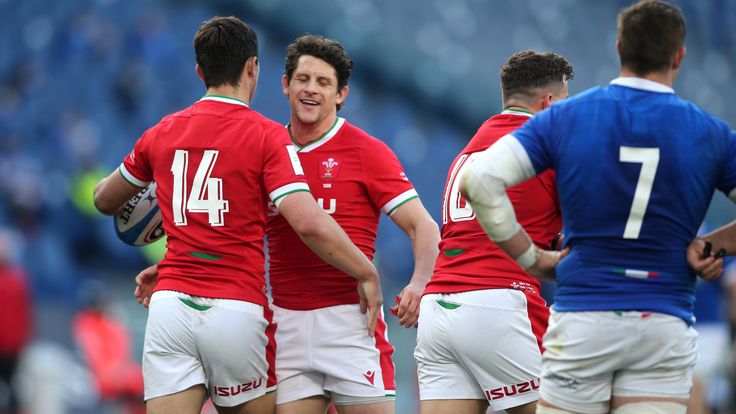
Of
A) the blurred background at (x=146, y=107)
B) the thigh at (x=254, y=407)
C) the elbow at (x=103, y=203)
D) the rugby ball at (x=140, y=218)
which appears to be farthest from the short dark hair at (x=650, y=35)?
the blurred background at (x=146, y=107)

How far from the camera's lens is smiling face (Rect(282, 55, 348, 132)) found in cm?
588

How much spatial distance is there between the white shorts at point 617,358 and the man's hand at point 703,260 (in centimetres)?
20

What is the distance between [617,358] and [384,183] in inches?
77.3

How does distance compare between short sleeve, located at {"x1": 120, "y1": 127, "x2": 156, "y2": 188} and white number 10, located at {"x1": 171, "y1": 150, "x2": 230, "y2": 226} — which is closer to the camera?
white number 10, located at {"x1": 171, "y1": 150, "x2": 230, "y2": 226}

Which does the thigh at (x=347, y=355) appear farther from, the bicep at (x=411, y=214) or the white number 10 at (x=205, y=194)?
the white number 10 at (x=205, y=194)

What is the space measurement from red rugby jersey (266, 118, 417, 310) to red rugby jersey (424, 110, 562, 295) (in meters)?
0.44

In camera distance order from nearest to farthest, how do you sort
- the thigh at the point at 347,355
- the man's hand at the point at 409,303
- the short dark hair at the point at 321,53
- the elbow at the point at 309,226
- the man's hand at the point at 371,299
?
the elbow at the point at 309,226 → the man's hand at the point at 371,299 → the man's hand at the point at 409,303 → the thigh at the point at 347,355 → the short dark hair at the point at 321,53

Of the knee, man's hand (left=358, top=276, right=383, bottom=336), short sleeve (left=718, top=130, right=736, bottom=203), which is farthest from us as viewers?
man's hand (left=358, top=276, right=383, bottom=336)

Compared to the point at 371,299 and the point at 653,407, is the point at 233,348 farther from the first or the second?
the point at 653,407

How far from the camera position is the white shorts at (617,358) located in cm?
423

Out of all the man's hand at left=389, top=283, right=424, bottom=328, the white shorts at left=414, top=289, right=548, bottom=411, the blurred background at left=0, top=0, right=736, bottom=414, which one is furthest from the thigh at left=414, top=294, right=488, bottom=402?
the blurred background at left=0, top=0, right=736, bottom=414

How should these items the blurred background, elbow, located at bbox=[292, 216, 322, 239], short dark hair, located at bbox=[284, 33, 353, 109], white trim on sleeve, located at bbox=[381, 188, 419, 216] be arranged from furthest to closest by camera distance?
1. the blurred background
2. short dark hair, located at bbox=[284, 33, 353, 109]
3. white trim on sleeve, located at bbox=[381, 188, 419, 216]
4. elbow, located at bbox=[292, 216, 322, 239]

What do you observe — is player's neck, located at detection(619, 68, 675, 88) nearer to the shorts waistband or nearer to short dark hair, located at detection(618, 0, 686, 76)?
short dark hair, located at detection(618, 0, 686, 76)

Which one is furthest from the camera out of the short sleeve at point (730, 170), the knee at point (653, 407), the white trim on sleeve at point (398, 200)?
the white trim on sleeve at point (398, 200)
